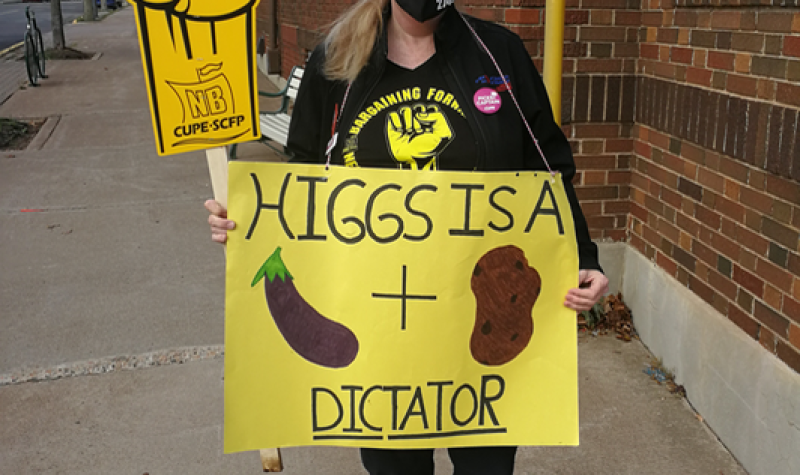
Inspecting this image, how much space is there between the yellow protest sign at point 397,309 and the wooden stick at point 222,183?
0.24 ft

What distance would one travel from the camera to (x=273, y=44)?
13.8m

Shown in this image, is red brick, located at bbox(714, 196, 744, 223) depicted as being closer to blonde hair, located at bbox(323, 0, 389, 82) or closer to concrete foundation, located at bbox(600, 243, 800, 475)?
concrete foundation, located at bbox(600, 243, 800, 475)

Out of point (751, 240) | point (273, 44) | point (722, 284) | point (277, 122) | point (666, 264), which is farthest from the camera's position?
point (273, 44)

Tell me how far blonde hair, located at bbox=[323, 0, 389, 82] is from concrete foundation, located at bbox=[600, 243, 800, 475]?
6.33ft

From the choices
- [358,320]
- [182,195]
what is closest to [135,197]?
[182,195]

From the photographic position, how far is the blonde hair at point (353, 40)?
2061 mm

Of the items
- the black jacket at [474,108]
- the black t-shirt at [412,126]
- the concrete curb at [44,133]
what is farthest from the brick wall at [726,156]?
the concrete curb at [44,133]

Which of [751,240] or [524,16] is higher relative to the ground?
[524,16]

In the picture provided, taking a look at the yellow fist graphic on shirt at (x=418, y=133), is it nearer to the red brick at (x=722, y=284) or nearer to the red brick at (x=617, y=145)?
the red brick at (x=722, y=284)

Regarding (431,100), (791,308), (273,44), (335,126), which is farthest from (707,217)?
(273,44)

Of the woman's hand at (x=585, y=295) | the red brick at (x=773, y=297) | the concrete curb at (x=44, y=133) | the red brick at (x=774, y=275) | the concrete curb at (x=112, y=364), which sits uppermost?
the woman's hand at (x=585, y=295)

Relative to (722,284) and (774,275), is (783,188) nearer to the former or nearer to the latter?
(774,275)

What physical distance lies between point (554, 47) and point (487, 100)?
1.39 m

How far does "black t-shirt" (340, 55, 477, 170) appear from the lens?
203cm
